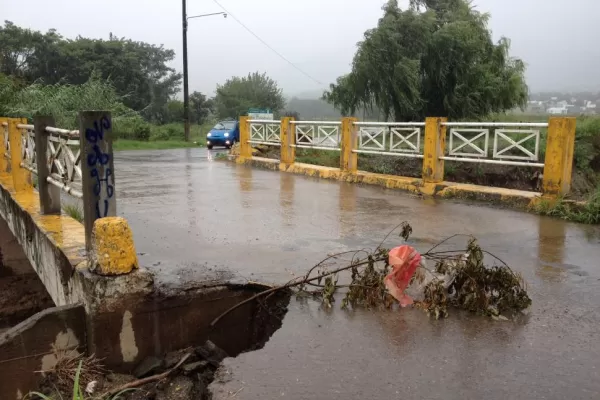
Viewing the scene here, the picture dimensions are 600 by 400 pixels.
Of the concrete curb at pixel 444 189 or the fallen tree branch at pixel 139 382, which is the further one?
the concrete curb at pixel 444 189

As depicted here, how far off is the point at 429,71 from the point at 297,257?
21.8 meters

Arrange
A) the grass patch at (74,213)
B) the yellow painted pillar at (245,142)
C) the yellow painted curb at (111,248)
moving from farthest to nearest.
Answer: the yellow painted pillar at (245,142)
the grass patch at (74,213)
the yellow painted curb at (111,248)

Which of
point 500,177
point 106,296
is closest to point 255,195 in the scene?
point 106,296

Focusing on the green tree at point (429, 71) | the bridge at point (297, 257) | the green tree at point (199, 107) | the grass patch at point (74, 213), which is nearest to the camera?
the bridge at point (297, 257)

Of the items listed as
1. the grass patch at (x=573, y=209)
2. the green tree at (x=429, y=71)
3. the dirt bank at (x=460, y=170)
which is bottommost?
the dirt bank at (x=460, y=170)

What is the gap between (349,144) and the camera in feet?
36.1

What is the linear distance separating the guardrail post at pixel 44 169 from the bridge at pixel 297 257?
0.03 metres

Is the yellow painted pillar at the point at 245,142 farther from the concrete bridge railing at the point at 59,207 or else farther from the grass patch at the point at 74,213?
the grass patch at the point at 74,213

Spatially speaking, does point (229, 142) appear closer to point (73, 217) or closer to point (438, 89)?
point (438, 89)

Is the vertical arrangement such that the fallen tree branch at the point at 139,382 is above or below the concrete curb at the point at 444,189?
below

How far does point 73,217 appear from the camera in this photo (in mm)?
6602

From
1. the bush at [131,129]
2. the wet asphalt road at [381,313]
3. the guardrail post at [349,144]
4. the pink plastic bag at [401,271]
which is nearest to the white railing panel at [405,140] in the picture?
the guardrail post at [349,144]

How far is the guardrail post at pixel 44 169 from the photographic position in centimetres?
612

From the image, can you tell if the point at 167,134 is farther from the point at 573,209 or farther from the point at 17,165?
the point at 573,209
